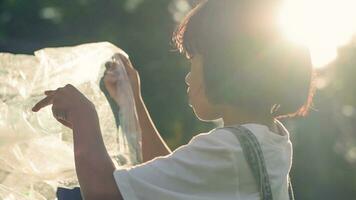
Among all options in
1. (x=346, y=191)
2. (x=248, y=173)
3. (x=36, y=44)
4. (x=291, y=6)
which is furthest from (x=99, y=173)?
(x=346, y=191)

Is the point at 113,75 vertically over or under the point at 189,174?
over

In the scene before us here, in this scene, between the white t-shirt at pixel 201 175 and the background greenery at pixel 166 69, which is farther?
the background greenery at pixel 166 69

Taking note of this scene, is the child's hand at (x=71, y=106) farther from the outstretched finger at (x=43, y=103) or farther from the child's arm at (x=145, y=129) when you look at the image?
the child's arm at (x=145, y=129)

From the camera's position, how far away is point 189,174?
1414 millimetres

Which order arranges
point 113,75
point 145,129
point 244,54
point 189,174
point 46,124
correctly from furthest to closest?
point 145,129
point 113,75
point 46,124
point 244,54
point 189,174

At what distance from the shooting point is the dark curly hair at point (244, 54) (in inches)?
61.0

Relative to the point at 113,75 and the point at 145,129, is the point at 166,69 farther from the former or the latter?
the point at 113,75

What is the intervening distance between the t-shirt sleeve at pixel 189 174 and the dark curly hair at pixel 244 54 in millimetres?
138

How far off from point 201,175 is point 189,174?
21 millimetres

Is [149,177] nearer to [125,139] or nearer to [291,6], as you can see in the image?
[125,139]

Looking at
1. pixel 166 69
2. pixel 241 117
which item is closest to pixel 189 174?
pixel 241 117

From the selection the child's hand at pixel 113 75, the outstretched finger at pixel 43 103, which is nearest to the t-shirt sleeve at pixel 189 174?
the outstretched finger at pixel 43 103

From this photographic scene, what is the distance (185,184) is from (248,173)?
0.11m

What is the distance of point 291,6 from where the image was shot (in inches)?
67.8
